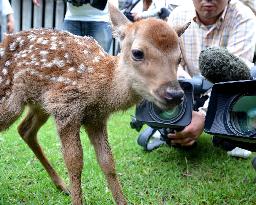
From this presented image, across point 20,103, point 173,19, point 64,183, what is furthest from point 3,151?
point 173,19

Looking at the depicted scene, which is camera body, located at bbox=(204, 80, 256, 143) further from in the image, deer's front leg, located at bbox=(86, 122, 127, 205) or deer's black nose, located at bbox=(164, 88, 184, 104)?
deer's front leg, located at bbox=(86, 122, 127, 205)

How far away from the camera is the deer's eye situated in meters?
2.83

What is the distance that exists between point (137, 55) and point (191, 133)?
1576mm

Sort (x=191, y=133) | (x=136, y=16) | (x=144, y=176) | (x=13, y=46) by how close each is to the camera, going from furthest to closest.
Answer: (x=136, y=16) < (x=191, y=133) < (x=144, y=176) < (x=13, y=46)

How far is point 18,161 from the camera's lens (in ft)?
14.8

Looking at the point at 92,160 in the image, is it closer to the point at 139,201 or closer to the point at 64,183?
the point at 64,183

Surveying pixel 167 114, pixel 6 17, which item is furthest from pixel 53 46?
pixel 6 17

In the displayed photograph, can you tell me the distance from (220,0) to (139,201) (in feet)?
6.13

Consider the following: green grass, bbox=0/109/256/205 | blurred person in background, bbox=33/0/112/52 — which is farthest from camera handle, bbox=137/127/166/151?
blurred person in background, bbox=33/0/112/52

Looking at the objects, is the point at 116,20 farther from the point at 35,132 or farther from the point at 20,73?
the point at 35,132

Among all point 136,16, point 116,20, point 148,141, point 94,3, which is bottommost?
point 148,141

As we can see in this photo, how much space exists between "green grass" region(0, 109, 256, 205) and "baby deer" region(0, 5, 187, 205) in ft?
0.85

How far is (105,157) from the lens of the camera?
131 inches

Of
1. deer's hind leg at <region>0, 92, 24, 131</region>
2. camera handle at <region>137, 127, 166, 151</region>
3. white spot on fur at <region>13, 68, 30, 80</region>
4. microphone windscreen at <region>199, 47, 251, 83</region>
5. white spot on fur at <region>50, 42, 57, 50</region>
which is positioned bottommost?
camera handle at <region>137, 127, 166, 151</region>
